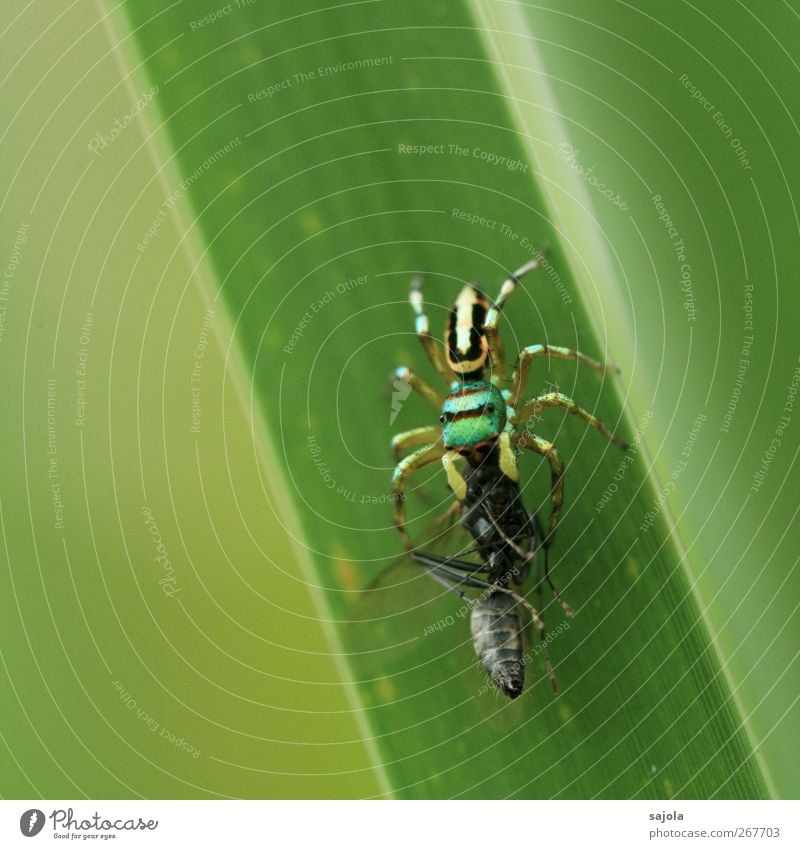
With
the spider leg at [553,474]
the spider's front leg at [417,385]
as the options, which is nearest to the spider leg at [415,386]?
the spider's front leg at [417,385]

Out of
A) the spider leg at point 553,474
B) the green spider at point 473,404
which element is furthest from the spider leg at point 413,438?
the spider leg at point 553,474

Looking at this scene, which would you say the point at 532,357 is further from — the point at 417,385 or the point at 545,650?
the point at 545,650

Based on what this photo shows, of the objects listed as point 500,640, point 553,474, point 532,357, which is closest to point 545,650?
point 500,640

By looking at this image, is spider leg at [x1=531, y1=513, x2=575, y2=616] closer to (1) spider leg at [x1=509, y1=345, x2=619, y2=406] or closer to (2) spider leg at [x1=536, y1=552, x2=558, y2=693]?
(2) spider leg at [x1=536, y1=552, x2=558, y2=693]

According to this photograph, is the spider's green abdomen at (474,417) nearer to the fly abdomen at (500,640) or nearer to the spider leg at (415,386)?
the spider leg at (415,386)

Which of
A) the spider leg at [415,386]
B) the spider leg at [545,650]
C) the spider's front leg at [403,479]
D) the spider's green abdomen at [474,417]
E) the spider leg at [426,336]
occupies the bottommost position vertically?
the spider leg at [545,650]

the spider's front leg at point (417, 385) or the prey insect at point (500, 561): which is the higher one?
the spider's front leg at point (417, 385)
